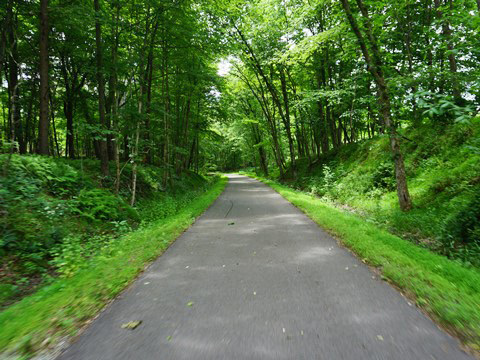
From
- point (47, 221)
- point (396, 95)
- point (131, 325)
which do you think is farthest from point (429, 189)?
point (47, 221)

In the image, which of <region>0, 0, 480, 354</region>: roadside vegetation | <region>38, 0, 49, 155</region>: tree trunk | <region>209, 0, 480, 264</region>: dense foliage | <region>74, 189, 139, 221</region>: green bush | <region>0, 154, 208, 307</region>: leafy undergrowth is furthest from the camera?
<region>38, 0, 49, 155</region>: tree trunk

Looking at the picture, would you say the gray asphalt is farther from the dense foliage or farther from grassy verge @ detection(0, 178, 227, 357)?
the dense foliage

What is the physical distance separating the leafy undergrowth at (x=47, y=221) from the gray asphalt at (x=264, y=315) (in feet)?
6.53

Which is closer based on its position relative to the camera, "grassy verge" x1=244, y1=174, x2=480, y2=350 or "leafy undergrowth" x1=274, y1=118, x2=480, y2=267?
"grassy verge" x1=244, y1=174, x2=480, y2=350

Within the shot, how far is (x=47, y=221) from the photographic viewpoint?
559 cm

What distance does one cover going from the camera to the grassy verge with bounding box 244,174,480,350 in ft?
8.21

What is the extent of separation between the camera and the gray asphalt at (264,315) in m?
2.22

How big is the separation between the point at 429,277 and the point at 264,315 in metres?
2.41

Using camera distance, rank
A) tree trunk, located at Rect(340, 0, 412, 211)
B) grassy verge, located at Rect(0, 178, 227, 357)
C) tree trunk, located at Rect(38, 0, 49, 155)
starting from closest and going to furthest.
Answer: grassy verge, located at Rect(0, 178, 227, 357)
tree trunk, located at Rect(340, 0, 412, 211)
tree trunk, located at Rect(38, 0, 49, 155)

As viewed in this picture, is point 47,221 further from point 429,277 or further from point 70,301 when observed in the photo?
point 429,277

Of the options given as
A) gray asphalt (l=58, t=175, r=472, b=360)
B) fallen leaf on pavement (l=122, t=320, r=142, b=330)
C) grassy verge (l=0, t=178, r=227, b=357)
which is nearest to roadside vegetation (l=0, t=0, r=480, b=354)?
grassy verge (l=0, t=178, r=227, b=357)

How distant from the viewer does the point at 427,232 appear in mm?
6266

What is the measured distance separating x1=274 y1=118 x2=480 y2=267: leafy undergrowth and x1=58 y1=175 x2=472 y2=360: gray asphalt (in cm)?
286

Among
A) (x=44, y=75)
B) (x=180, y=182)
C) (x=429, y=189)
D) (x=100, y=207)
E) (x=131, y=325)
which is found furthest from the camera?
(x=180, y=182)
